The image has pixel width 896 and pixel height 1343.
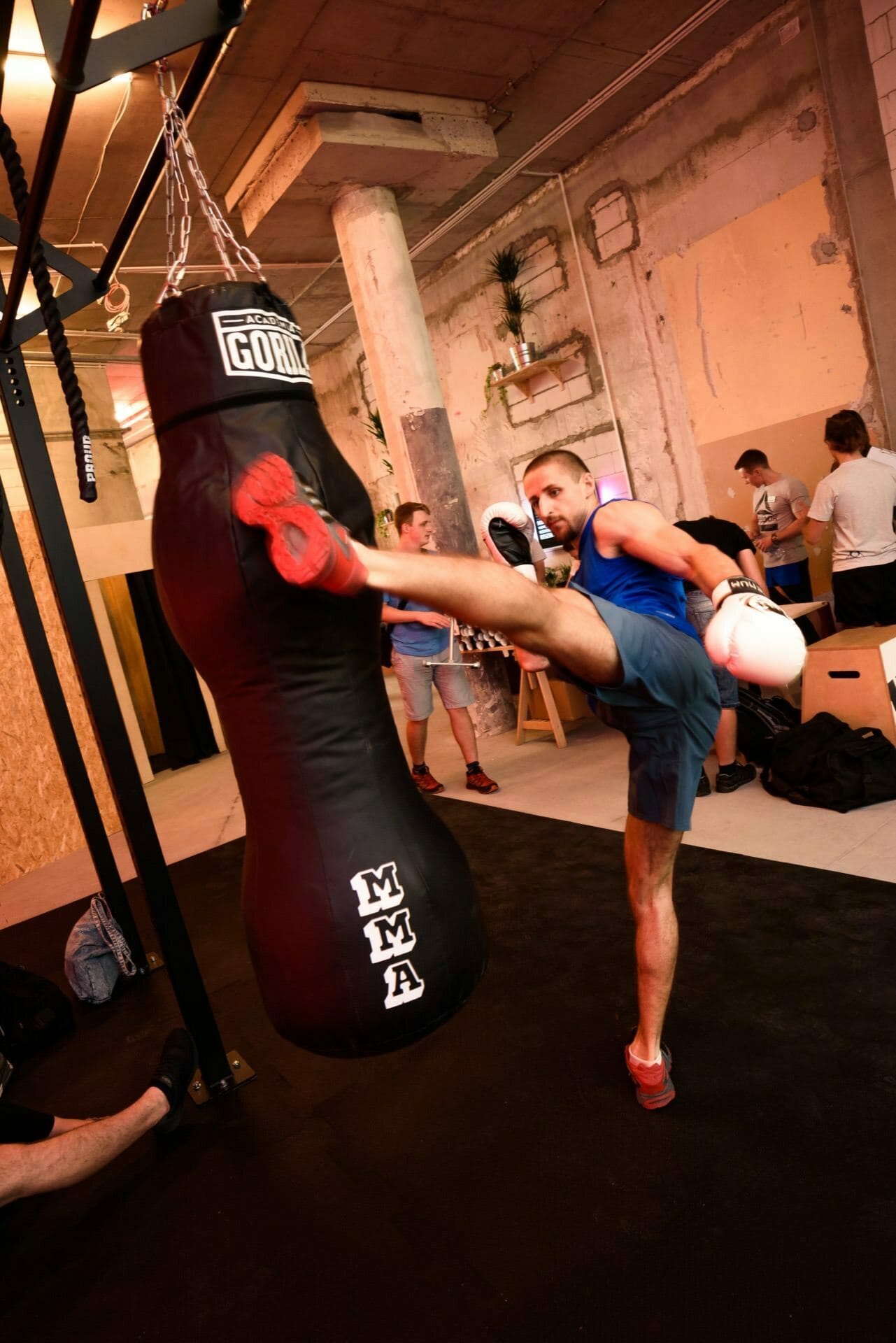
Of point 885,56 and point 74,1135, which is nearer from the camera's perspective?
point 74,1135

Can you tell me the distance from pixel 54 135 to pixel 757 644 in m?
1.45

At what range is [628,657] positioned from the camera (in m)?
1.73

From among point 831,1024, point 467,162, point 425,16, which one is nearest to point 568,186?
point 467,162

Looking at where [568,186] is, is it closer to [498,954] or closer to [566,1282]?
[498,954]

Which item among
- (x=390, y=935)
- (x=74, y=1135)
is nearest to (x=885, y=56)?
(x=390, y=935)

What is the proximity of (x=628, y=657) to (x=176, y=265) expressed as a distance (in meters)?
1.08

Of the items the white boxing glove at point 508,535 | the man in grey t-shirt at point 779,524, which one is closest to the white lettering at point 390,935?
the white boxing glove at point 508,535

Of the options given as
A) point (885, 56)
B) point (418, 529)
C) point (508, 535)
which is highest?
point (885, 56)

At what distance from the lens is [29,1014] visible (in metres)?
3.08

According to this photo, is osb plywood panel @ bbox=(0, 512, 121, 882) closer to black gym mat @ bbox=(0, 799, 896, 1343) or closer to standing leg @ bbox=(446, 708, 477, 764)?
standing leg @ bbox=(446, 708, 477, 764)

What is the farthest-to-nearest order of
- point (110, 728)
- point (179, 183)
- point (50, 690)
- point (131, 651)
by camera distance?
1. point (131, 651)
2. point (50, 690)
3. point (110, 728)
4. point (179, 183)

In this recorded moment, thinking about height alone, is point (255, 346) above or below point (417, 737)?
above

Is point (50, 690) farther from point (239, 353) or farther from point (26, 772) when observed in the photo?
point (26, 772)

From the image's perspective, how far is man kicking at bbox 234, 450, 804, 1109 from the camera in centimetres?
110
